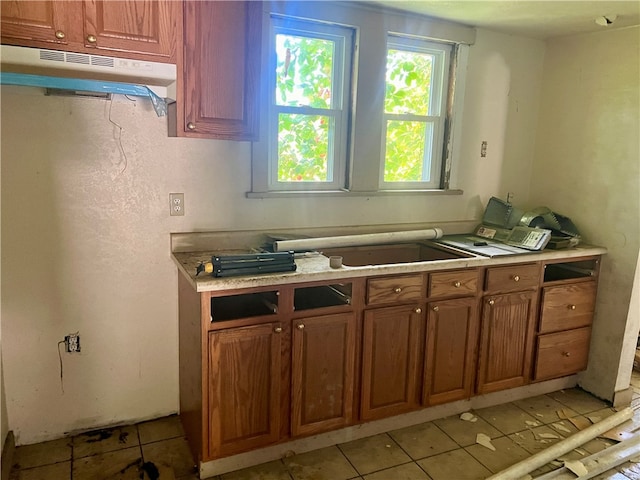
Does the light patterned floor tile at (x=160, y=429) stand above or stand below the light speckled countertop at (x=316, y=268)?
below

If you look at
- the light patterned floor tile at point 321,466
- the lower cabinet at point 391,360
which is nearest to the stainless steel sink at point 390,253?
the lower cabinet at point 391,360

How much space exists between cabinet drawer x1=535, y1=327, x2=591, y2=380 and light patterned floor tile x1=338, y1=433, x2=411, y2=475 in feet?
3.50

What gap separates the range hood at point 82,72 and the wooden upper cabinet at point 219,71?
99mm

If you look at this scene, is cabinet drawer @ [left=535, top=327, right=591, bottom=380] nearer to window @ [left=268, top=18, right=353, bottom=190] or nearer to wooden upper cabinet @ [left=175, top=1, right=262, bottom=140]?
window @ [left=268, top=18, right=353, bottom=190]

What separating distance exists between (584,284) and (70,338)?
287cm

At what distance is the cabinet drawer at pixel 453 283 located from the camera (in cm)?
254

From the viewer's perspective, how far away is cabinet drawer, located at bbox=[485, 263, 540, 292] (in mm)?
2697

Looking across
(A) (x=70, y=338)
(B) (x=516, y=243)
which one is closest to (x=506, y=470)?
(B) (x=516, y=243)

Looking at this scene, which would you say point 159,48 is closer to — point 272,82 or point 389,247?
point 272,82

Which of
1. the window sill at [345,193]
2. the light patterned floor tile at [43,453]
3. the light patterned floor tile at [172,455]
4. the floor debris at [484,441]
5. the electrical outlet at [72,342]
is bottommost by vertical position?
the floor debris at [484,441]

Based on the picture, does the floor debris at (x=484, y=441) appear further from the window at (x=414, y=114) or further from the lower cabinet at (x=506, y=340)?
the window at (x=414, y=114)

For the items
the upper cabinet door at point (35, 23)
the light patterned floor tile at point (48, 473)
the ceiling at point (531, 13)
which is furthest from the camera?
the ceiling at point (531, 13)

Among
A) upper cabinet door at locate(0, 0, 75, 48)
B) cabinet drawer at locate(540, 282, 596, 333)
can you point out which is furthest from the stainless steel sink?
upper cabinet door at locate(0, 0, 75, 48)

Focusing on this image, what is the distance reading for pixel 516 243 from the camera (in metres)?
2.93
